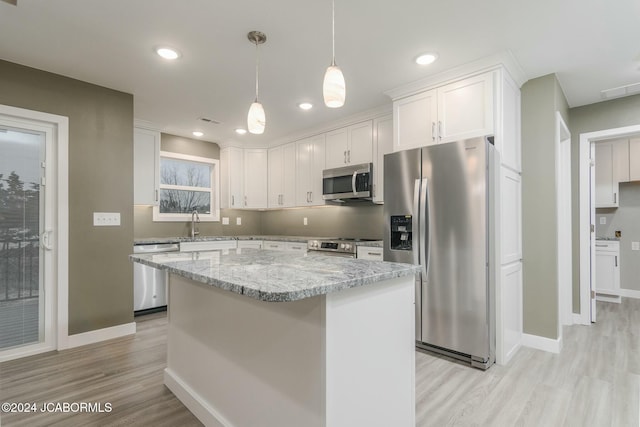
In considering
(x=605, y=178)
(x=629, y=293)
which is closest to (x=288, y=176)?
(x=605, y=178)

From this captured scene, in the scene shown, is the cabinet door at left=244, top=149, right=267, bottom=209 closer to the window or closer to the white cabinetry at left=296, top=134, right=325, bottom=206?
the window

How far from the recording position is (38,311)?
2818 mm

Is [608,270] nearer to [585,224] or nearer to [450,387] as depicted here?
[585,224]

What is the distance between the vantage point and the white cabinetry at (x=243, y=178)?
5242 mm

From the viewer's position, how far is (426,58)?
2.59 metres

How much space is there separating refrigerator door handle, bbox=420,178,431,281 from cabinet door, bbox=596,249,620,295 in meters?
3.81

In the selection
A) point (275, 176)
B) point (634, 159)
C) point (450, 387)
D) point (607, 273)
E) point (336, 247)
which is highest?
point (634, 159)

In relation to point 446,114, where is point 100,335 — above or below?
below

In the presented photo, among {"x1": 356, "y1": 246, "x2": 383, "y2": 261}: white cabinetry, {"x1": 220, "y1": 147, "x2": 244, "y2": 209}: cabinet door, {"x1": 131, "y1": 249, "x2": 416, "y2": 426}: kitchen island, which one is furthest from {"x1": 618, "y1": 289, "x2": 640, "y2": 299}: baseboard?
{"x1": 220, "y1": 147, "x2": 244, "y2": 209}: cabinet door

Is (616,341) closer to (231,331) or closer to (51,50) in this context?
(231,331)

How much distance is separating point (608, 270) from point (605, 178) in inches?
53.7

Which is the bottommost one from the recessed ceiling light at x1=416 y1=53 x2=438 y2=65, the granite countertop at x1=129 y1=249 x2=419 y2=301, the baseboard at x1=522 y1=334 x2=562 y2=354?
the baseboard at x1=522 y1=334 x2=562 y2=354

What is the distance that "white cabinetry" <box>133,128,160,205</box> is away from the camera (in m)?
4.07

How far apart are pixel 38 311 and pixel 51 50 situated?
2188 millimetres
